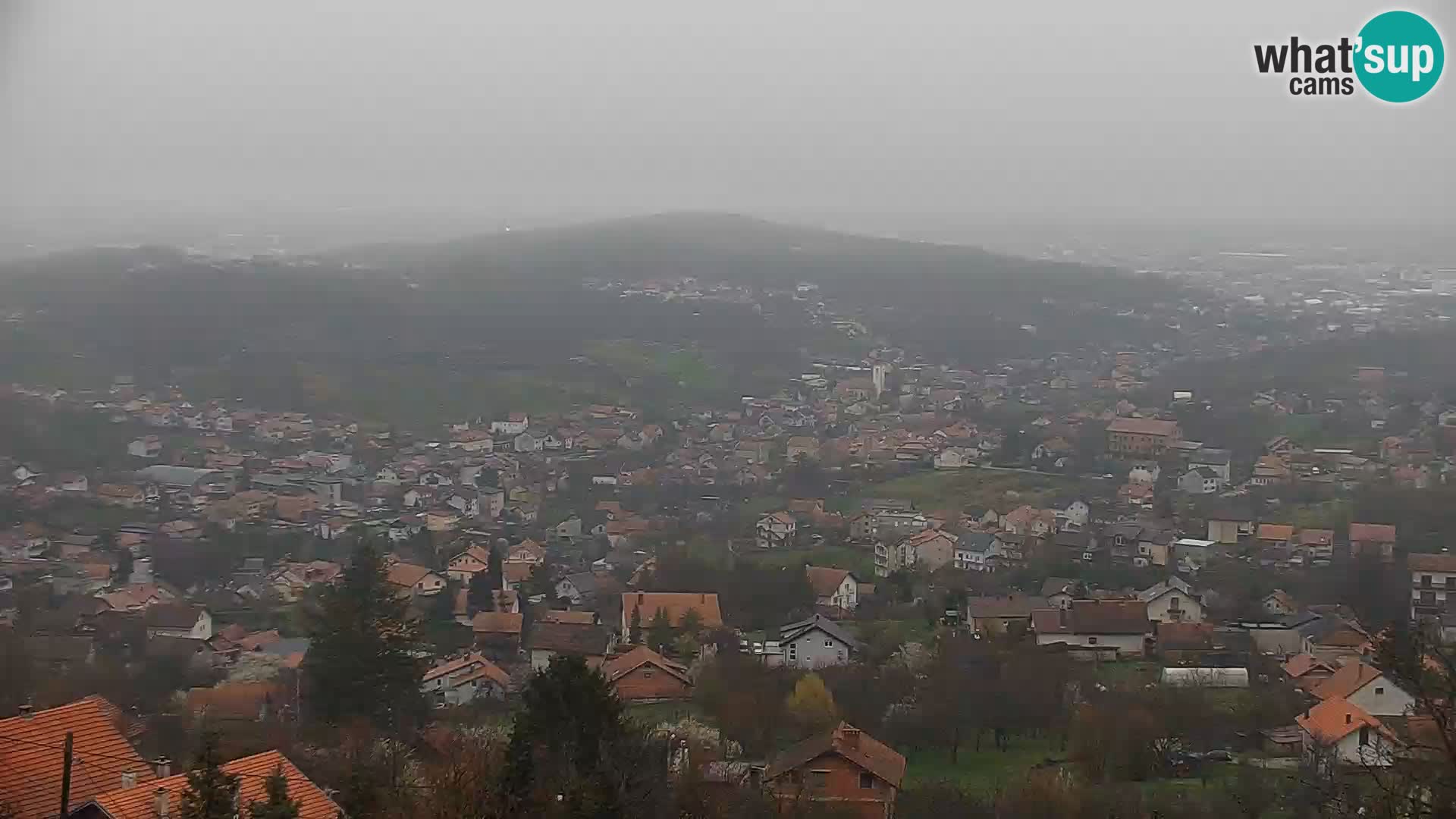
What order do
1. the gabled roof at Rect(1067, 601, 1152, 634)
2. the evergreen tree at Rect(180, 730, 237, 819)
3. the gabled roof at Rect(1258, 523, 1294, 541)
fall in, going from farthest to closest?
1. the gabled roof at Rect(1258, 523, 1294, 541)
2. the gabled roof at Rect(1067, 601, 1152, 634)
3. the evergreen tree at Rect(180, 730, 237, 819)

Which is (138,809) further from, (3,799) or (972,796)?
(972,796)

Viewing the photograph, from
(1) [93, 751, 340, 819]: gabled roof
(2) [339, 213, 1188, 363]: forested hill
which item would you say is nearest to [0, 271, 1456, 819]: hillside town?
(1) [93, 751, 340, 819]: gabled roof

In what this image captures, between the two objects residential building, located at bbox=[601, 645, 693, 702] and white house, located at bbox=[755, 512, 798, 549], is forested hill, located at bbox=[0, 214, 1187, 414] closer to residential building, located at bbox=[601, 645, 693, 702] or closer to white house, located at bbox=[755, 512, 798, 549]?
white house, located at bbox=[755, 512, 798, 549]

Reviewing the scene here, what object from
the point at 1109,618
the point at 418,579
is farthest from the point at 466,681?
the point at 1109,618

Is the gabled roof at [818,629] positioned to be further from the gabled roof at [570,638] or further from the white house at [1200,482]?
the white house at [1200,482]

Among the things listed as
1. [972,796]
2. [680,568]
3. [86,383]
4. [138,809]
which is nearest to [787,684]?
[972,796]

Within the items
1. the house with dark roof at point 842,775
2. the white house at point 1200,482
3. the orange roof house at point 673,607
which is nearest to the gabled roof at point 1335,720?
the house with dark roof at point 842,775
